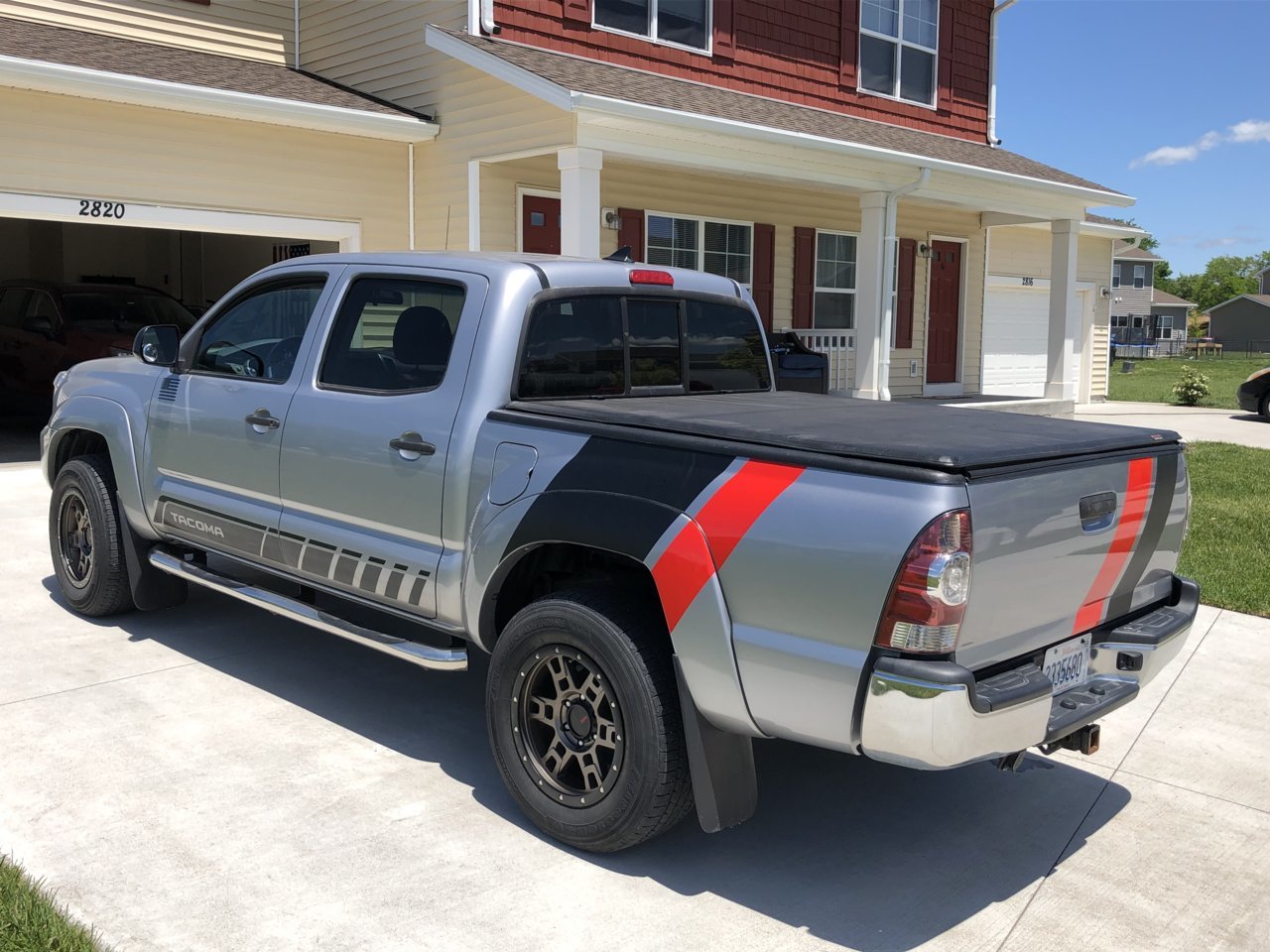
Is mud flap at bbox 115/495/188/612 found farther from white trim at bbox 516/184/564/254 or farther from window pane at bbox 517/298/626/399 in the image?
white trim at bbox 516/184/564/254

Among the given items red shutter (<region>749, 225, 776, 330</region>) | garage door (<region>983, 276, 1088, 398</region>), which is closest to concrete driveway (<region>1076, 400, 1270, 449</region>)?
garage door (<region>983, 276, 1088, 398</region>)

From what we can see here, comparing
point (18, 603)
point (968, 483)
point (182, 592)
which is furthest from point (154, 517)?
point (968, 483)

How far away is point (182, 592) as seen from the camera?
6.08 meters

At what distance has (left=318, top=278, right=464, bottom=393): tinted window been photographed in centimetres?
432

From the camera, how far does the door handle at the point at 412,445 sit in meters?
4.11

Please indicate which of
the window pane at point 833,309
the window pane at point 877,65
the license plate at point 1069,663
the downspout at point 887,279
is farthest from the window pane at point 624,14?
the license plate at point 1069,663

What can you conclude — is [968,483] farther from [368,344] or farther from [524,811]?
[368,344]

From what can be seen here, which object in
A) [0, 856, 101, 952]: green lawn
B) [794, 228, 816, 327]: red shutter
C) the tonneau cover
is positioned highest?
[794, 228, 816, 327]: red shutter

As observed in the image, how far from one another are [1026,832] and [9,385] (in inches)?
509

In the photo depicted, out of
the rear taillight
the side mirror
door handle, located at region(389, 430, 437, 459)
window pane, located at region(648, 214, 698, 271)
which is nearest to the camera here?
the rear taillight

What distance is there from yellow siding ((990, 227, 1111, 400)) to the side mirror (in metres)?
17.3

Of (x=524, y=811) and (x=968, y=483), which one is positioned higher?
(x=968, y=483)

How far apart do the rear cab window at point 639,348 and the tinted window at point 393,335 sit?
35cm

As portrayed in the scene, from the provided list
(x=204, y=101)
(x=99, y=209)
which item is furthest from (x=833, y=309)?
(x=99, y=209)
